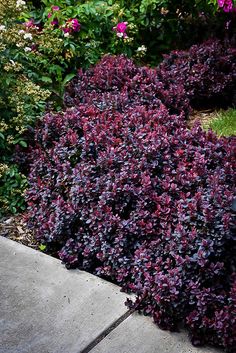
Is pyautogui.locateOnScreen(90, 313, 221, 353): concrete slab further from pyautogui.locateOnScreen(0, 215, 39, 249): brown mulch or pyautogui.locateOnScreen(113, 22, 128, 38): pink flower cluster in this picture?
pyautogui.locateOnScreen(113, 22, 128, 38): pink flower cluster

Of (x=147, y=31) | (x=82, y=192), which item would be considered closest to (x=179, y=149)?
(x=82, y=192)

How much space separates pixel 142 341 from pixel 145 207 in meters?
0.79

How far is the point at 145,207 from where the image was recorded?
131 inches

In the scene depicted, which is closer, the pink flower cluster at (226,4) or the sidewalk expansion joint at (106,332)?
the sidewalk expansion joint at (106,332)

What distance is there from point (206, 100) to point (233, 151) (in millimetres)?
1961

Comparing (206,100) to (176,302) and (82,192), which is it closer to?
(82,192)

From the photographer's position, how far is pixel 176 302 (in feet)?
9.46

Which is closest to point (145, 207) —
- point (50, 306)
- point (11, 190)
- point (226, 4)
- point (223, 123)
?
point (50, 306)

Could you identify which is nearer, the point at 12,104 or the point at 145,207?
the point at 145,207

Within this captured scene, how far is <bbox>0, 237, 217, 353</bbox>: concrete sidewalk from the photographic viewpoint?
111 inches

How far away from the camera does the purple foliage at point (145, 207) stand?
2904 mm

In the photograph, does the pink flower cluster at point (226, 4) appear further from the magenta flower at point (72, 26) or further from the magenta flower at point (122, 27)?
the magenta flower at point (72, 26)

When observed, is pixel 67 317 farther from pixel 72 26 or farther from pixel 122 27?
pixel 122 27

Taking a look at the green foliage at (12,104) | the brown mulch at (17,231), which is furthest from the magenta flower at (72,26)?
the brown mulch at (17,231)
